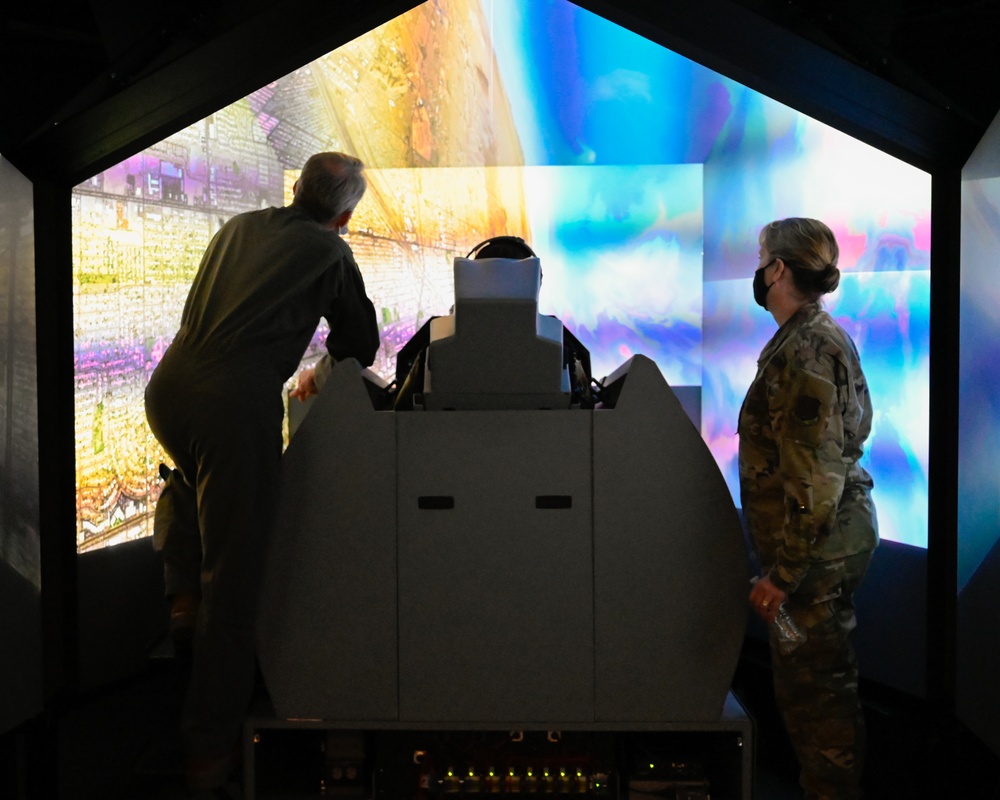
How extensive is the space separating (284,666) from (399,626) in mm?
291

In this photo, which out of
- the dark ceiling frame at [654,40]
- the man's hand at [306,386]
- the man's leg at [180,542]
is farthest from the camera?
the man's hand at [306,386]

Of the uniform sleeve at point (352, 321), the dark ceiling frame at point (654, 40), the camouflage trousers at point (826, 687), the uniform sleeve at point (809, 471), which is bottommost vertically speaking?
the camouflage trousers at point (826, 687)

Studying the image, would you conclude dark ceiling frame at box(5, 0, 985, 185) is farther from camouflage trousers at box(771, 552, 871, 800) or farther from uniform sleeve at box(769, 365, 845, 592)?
camouflage trousers at box(771, 552, 871, 800)

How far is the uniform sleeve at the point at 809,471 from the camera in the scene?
2.08m

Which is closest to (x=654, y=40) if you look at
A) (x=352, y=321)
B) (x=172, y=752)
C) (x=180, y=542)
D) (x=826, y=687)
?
(x=352, y=321)

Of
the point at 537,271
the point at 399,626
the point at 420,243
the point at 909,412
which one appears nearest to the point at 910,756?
the point at 909,412

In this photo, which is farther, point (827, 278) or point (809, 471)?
point (827, 278)

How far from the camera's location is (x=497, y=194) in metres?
3.96

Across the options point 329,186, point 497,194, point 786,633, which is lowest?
point 786,633

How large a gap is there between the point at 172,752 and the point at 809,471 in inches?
75.5

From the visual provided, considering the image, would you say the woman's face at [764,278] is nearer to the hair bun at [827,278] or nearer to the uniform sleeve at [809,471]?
the hair bun at [827,278]

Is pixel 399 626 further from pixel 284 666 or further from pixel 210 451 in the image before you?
pixel 210 451

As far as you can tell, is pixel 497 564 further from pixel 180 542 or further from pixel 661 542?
pixel 180 542

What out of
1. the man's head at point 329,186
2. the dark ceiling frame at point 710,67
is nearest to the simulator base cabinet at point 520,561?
the man's head at point 329,186
